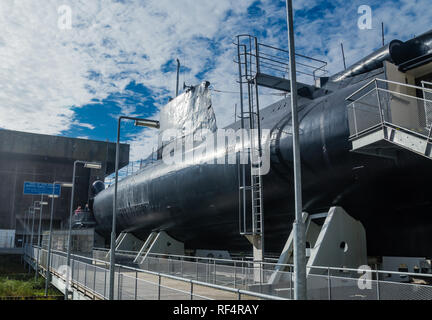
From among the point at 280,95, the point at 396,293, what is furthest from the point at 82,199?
the point at 396,293

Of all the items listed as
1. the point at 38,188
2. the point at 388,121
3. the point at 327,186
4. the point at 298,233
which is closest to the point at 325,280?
the point at 327,186

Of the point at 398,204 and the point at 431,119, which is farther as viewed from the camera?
the point at 398,204

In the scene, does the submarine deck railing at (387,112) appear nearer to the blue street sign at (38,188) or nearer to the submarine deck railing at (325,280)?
the submarine deck railing at (325,280)

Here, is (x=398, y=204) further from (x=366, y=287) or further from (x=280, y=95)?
(x=280, y=95)

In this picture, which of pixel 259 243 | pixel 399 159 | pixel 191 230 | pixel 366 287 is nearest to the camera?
pixel 366 287

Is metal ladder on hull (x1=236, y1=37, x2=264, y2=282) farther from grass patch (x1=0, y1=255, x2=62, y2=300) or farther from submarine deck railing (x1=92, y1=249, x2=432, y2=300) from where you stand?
grass patch (x1=0, y1=255, x2=62, y2=300)

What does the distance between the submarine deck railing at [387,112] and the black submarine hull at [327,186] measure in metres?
1.09

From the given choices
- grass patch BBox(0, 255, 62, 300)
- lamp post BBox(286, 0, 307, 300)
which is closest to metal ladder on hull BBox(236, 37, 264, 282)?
lamp post BBox(286, 0, 307, 300)

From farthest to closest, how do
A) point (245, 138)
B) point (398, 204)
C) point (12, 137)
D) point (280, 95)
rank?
point (12, 137) < point (280, 95) < point (245, 138) < point (398, 204)

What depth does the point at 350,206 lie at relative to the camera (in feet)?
46.6

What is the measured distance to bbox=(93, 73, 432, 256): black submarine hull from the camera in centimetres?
1277

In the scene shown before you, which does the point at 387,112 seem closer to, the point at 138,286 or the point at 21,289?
the point at 138,286
